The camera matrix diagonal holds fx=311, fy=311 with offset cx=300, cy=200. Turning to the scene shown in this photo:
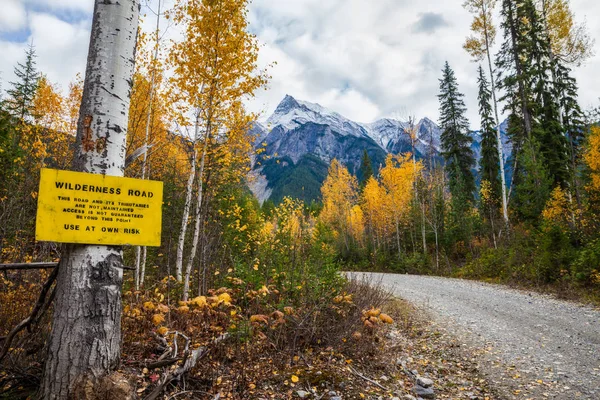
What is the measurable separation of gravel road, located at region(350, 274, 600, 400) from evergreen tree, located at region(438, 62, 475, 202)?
19801mm

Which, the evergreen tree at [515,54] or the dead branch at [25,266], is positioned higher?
the evergreen tree at [515,54]

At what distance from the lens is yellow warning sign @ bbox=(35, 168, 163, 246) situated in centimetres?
177

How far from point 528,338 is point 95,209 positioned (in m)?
6.80

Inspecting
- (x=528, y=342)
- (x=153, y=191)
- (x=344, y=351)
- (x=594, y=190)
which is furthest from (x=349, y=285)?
(x=594, y=190)

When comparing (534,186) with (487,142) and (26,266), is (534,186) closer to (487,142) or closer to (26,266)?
(487,142)

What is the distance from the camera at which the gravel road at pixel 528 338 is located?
12.2 feet

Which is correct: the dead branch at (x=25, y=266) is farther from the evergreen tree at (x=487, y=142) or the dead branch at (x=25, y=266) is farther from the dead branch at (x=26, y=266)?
the evergreen tree at (x=487, y=142)

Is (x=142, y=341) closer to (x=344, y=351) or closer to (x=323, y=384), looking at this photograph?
(x=323, y=384)

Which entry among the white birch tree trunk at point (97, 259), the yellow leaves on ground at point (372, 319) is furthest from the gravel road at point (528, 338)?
the white birch tree trunk at point (97, 259)

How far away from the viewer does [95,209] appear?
1.86 meters

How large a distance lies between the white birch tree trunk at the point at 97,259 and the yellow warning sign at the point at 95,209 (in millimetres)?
69

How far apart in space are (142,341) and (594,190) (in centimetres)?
1537

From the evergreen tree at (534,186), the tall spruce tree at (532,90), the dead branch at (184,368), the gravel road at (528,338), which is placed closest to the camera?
the dead branch at (184,368)

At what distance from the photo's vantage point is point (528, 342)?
5262 mm
